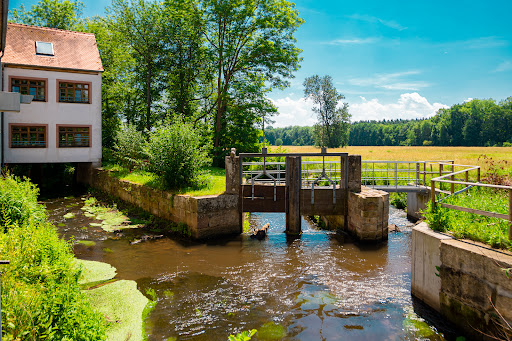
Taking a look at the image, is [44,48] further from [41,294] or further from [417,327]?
[417,327]

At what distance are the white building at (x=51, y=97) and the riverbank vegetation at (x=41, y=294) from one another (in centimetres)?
1632

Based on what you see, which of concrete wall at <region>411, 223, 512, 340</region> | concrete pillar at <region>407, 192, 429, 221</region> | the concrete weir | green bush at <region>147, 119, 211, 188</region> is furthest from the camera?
concrete pillar at <region>407, 192, 429, 221</region>

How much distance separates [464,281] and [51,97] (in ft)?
73.6

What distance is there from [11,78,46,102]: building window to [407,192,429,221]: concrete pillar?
21007 millimetres

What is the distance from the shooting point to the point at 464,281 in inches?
235

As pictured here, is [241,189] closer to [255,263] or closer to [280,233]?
[280,233]

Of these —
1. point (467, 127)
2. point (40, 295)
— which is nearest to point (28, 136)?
point (40, 295)

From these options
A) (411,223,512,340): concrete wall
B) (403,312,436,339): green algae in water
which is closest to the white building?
(411,223,512,340): concrete wall

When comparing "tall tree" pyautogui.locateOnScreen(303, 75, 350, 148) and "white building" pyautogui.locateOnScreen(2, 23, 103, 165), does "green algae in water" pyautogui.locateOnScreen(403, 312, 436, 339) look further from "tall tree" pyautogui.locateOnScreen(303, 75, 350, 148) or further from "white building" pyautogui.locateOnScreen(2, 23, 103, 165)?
"tall tree" pyautogui.locateOnScreen(303, 75, 350, 148)

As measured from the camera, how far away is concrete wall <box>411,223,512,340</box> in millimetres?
5375

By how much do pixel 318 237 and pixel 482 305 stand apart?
7453 millimetres

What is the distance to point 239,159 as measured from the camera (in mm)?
13227

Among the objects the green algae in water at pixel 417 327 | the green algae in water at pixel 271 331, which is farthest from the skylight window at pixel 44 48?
the green algae in water at pixel 417 327

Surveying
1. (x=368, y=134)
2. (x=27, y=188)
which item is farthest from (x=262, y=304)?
(x=368, y=134)
